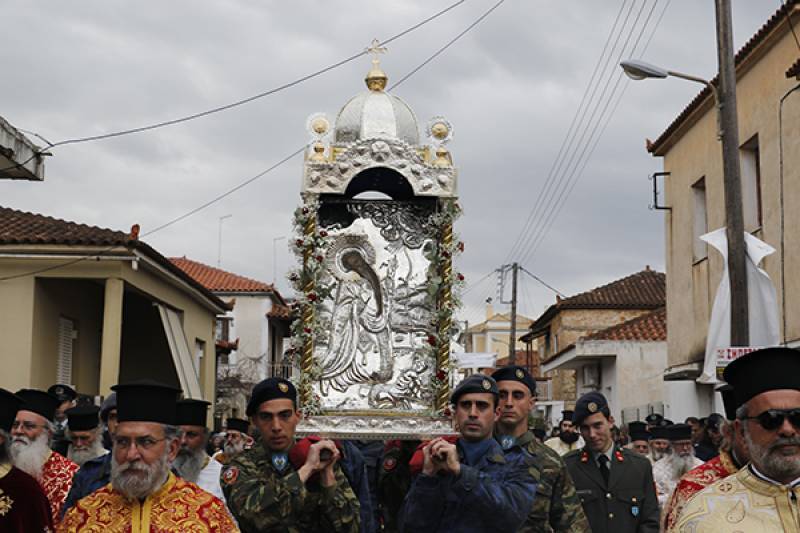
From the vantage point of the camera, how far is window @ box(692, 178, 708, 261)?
80.3 ft

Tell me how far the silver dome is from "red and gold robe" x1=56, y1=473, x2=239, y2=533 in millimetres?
5724

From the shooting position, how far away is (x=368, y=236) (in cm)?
1048

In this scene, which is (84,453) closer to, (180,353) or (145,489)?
(145,489)

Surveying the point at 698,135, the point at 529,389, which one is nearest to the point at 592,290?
the point at 698,135

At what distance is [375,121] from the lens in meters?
10.6

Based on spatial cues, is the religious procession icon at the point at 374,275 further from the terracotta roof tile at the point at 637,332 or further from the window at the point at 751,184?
the terracotta roof tile at the point at 637,332

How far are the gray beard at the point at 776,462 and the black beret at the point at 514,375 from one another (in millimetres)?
3189

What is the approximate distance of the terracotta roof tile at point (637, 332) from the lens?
119 ft

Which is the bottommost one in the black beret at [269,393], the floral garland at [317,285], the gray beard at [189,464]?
the gray beard at [189,464]

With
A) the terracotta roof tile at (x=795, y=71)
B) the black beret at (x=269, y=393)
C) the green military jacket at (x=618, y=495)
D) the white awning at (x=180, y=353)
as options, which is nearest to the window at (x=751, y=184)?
the terracotta roof tile at (x=795, y=71)

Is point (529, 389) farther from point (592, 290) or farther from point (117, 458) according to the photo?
point (592, 290)

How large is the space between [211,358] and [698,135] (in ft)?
48.6

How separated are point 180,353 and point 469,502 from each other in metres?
20.5

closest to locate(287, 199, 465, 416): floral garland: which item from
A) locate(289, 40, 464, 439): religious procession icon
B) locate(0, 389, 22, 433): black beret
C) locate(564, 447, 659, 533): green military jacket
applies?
locate(289, 40, 464, 439): religious procession icon
